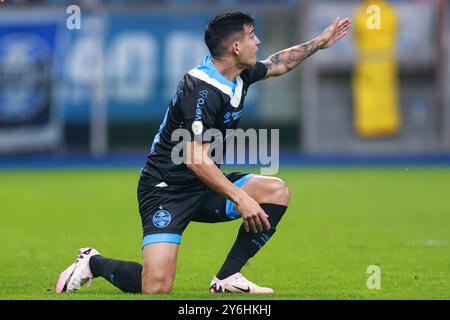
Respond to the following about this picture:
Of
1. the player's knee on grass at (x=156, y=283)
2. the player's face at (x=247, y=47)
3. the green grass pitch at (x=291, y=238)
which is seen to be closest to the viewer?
the player's knee on grass at (x=156, y=283)

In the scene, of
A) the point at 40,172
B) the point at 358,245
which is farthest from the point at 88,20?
the point at 358,245

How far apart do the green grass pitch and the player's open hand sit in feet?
1.55

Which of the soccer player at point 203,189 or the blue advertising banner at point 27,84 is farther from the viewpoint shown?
the blue advertising banner at point 27,84

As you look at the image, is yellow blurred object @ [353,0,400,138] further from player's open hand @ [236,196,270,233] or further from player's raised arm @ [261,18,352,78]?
player's open hand @ [236,196,270,233]

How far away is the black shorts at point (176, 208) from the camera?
23.3 ft

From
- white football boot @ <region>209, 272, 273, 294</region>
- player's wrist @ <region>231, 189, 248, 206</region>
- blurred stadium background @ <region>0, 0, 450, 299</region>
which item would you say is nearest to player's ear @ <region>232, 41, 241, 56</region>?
player's wrist @ <region>231, 189, 248, 206</region>

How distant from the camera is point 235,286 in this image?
6.98m

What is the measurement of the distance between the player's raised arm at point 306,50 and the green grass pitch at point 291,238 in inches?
61.8

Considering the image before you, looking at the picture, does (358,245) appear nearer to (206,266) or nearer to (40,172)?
(206,266)

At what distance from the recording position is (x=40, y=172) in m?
21.6

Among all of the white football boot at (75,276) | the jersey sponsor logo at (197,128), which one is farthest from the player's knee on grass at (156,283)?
the jersey sponsor logo at (197,128)

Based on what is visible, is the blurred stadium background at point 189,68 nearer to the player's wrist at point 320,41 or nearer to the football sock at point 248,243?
the player's wrist at point 320,41

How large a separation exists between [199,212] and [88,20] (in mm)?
16822

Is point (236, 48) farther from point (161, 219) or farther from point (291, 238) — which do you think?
point (291, 238)
